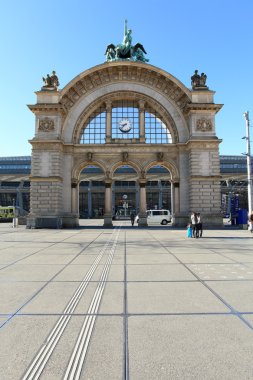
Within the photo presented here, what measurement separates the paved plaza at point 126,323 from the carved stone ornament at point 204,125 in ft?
90.3

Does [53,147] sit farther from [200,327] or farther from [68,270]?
[200,327]

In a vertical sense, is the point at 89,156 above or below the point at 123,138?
below

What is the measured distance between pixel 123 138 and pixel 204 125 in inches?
378

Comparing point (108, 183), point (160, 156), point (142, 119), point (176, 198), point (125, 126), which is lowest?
point (176, 198)

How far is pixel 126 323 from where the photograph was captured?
477 centimetres

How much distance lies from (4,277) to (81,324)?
4081 millimetres

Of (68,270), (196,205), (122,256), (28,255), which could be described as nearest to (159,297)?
(68,270)

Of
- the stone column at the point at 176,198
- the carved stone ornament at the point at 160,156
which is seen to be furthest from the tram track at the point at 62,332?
the carved stone ornament at the point at 160,156

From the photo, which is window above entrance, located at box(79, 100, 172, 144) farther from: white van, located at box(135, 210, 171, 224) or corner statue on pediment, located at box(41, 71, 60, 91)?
white van, located at box(135, 210, 171, 224)

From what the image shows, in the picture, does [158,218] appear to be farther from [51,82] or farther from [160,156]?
[51,82]

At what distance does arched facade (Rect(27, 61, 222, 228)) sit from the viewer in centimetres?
3381

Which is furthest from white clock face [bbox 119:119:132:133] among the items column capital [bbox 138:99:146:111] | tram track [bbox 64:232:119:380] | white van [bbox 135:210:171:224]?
tram track [bbox 64:232:119:380]

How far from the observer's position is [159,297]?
20.3 ft

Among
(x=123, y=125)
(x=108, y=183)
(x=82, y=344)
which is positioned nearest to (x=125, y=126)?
(x=123, y=125)
